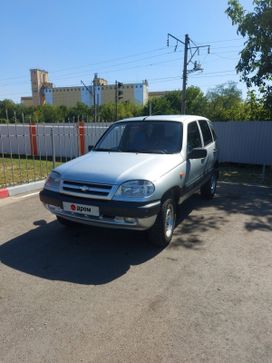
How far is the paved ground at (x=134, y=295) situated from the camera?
267 centimetres

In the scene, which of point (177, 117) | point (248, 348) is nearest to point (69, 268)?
point (248, 348)

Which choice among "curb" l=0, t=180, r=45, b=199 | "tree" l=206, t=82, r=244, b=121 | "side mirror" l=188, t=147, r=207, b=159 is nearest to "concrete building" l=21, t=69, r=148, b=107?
"tree" l=206, t=82, r=244, b=121

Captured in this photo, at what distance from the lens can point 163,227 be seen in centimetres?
452

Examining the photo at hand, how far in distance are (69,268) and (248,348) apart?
7.39 feet

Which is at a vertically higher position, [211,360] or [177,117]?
[177,117]

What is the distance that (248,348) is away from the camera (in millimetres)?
2674

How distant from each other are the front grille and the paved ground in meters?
0.85

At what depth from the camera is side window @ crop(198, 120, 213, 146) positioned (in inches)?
265

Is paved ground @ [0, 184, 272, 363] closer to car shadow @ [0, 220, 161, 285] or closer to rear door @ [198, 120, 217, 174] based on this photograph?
car shadow @ [0, 220, 161, 285]

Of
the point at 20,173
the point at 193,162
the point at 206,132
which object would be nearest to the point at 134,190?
the point at 193,162

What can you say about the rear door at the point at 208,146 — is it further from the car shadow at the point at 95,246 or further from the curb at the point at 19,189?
the curb at the point at 19,189

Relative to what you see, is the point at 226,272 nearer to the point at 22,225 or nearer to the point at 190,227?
the point at 190,227

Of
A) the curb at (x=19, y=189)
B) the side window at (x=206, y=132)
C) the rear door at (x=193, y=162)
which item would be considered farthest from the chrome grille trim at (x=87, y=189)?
the curb at (x=19, y=189)

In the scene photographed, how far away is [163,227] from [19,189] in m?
4.98
